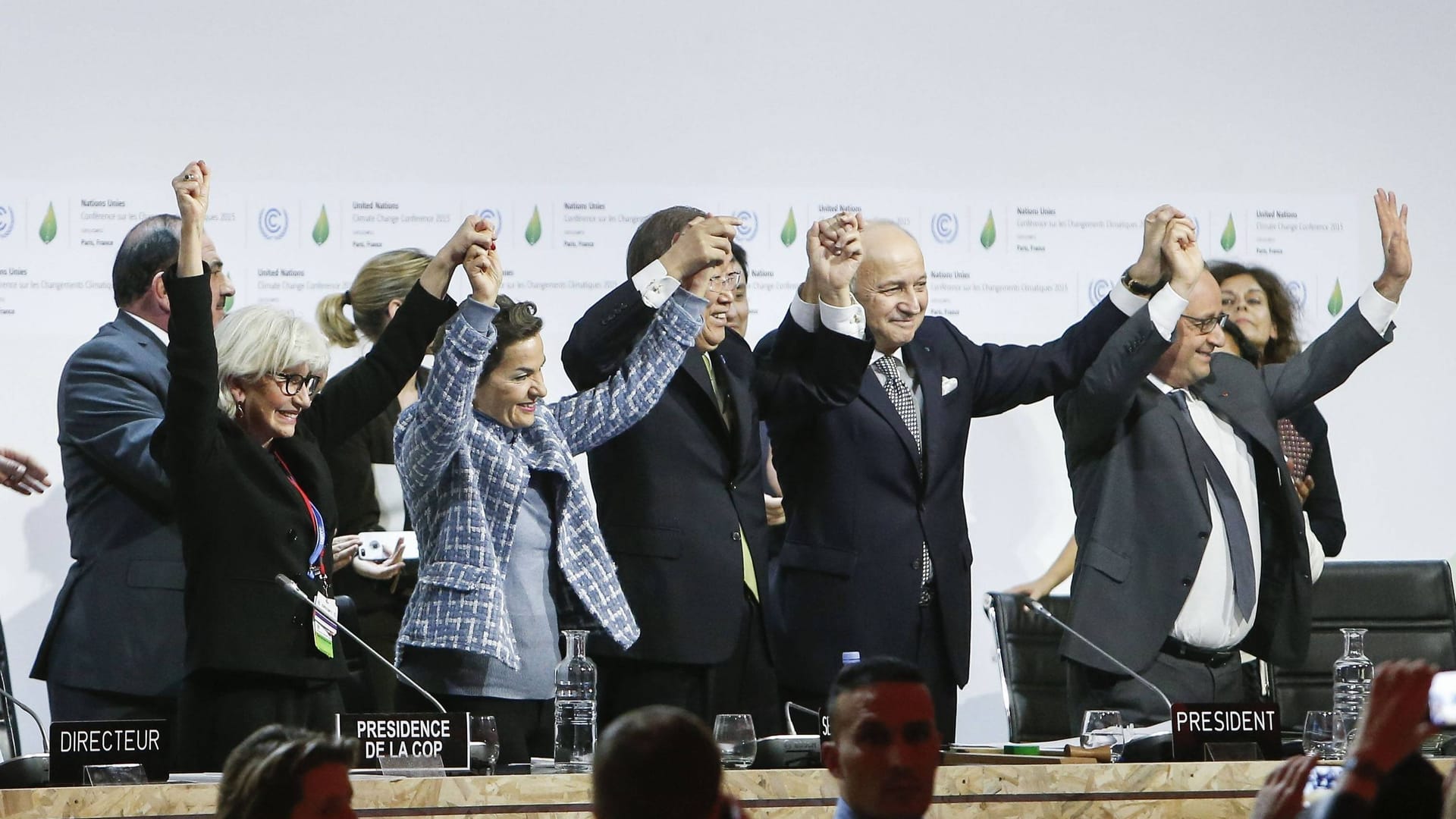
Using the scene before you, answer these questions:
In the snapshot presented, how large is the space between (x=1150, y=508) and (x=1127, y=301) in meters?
0.44

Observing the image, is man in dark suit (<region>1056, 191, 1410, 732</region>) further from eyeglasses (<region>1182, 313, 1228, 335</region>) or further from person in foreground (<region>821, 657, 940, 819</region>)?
person in foreground (<region>821, 657, 940, 819</region>)

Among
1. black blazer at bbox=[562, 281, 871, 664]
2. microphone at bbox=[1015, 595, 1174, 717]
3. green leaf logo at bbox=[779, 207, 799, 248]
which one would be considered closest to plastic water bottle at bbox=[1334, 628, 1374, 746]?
microphone at bbox=[1015, 595, 1174, 717]

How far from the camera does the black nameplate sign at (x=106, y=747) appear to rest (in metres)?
2.61

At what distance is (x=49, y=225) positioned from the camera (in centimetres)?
444

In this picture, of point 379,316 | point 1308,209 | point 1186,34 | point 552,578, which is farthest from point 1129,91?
point 552,578

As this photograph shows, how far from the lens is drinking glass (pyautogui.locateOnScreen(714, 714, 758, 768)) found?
2.83 metres

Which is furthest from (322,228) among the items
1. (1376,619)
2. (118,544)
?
(1376,619)

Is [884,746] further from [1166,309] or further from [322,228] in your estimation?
[322,228]

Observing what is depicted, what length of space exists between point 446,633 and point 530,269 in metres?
1.77

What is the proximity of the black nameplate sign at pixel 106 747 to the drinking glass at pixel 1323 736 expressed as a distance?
1.79 m

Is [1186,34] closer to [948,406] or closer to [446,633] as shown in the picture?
[948,406]

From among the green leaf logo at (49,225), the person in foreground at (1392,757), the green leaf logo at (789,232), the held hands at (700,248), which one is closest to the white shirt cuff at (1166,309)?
the held hands at (700,248)

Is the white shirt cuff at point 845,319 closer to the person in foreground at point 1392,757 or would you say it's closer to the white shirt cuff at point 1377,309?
the white shirt cuff at point 1377,309

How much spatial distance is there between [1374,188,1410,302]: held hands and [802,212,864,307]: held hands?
134 centimetres
